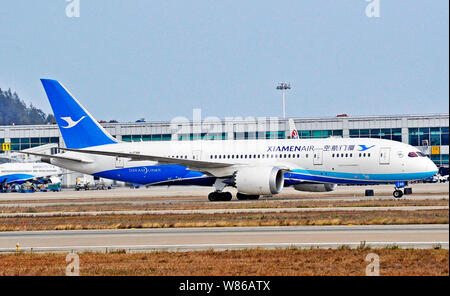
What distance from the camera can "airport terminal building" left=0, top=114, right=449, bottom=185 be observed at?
96.8 m

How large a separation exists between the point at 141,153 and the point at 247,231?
29.9 m

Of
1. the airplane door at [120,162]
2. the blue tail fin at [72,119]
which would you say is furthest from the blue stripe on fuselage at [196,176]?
the blue tail fin at [72,119]

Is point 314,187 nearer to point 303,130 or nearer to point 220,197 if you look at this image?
point 220,197

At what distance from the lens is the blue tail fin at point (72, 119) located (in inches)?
2460

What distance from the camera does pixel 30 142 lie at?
375 ft

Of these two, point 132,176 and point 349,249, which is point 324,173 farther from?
point 349,249

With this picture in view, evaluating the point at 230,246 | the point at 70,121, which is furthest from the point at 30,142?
the point at 230,246

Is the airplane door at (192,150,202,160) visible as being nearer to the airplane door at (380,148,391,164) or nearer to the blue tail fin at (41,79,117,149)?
the blue tail fin at (41,79,117,149)

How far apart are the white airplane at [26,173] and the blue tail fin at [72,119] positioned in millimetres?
47543

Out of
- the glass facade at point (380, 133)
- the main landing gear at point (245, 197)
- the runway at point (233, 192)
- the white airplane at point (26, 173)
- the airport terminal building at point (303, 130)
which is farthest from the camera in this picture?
the white airplane at point (26, 173)

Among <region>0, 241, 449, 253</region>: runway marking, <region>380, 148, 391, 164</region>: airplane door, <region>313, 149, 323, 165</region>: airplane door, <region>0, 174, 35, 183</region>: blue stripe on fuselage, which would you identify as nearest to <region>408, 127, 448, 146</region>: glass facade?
<region>380, 148, 391, 164</region>: airplane door

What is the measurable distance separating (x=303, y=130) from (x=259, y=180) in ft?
176

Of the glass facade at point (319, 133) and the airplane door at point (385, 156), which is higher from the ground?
the glass facade at point (319, 133)

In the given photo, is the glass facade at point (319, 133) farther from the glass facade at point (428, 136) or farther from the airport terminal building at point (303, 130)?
the glass facade at point (428, 136)
